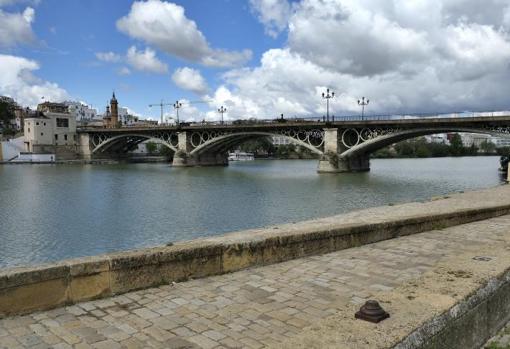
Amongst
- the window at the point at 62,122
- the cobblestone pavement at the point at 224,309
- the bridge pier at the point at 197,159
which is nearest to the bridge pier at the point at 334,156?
the bridge pier at the point at 197,159

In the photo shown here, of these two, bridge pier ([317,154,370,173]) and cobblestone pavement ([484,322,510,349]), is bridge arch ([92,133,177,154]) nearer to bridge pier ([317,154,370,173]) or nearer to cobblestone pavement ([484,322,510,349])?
bridge pier ([317,154,370,173])

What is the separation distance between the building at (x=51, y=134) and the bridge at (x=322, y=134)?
31.1 ft

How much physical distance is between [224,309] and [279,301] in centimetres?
82

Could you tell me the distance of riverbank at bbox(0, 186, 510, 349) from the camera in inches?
174

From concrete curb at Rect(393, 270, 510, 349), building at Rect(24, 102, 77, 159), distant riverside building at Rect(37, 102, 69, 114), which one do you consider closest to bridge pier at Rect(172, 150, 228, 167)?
building at Rect(24, 102, 77, 159)

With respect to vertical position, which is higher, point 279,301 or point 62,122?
point 62,122

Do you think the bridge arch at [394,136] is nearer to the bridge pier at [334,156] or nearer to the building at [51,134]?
the bridge pier at [334,156]

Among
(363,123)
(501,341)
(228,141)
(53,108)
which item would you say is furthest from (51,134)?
(501,341)

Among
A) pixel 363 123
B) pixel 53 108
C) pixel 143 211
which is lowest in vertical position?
pixel 143 211

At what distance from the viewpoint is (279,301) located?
633 centimetres

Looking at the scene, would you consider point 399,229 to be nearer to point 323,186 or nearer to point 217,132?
point 323,186

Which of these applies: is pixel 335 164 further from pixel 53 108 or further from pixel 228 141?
pixel 53 108

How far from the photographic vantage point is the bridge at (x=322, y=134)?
52031mm

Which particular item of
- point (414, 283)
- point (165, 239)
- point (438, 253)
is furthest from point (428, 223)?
point (165, 239)
